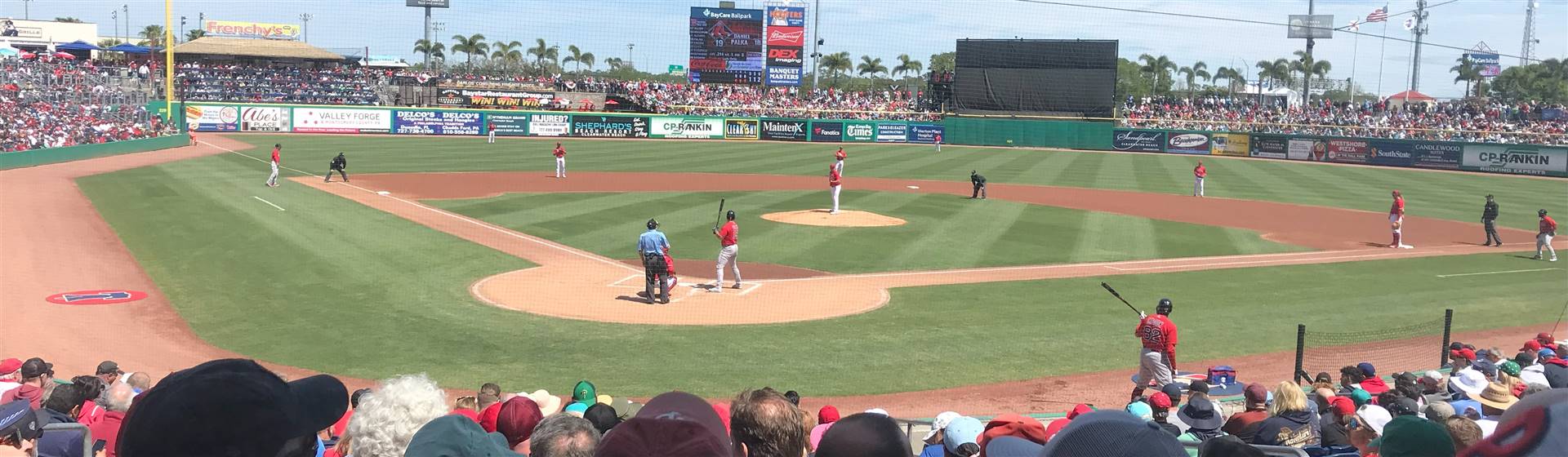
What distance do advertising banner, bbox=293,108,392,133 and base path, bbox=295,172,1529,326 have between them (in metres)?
27.4

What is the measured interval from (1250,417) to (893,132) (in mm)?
67920

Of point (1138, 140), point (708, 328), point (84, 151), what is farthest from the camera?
point (1138, 140)

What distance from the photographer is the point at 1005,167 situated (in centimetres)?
5412

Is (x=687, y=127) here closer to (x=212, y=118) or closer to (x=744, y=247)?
(x=212, y=118)

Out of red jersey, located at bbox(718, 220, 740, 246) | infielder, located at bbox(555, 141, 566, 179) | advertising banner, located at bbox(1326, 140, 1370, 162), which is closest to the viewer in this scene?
red jersey, located at bbox(718, 220, 740, 246)

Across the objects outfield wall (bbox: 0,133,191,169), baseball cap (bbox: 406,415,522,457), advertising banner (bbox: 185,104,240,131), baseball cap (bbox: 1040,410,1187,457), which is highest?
baseball cap (bbox: 1040,410,1187,457)

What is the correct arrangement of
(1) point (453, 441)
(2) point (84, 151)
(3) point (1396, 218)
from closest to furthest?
(1) point (453, 441) → (3) point (1396, 218) → (2) point (84, 151)

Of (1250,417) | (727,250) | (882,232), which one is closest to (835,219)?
(882,232)

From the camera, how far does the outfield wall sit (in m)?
38.9

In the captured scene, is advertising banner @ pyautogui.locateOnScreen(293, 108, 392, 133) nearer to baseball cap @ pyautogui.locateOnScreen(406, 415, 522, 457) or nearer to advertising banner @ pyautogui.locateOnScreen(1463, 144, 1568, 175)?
advertising banner @ pyautogui.locateOnScreen(1463, 144, 1568, 175)

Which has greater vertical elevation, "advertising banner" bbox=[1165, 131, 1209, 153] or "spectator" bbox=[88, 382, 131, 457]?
"advertising banner" bbox=[1165, 131, 1209, 153]

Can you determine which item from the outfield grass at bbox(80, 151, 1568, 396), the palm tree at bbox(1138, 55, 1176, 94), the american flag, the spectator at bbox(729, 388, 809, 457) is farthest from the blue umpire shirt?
the palm tree at bbox(1138, 55, 1176, 94)

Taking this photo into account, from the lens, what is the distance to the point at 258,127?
210 ft

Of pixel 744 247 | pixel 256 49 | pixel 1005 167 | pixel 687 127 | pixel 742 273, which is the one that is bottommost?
pixel 742 273
